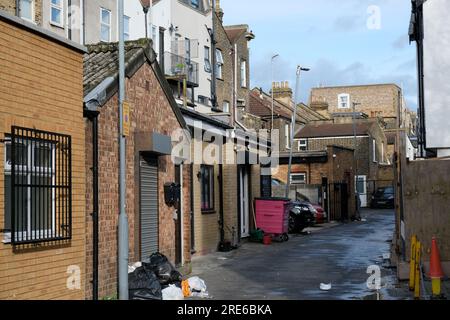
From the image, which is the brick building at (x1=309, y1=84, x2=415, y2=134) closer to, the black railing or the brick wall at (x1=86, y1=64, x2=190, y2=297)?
the brick wall at (x1=86, y1=64, x2=190, y2=297)

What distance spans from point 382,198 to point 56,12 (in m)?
32.2

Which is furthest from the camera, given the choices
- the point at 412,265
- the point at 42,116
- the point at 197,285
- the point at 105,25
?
the point at 105,25

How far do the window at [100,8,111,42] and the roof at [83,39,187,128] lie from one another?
607 inches

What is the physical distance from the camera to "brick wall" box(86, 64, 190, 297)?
11.5 m

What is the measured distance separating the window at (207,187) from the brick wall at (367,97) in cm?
6186

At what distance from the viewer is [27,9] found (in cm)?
2469

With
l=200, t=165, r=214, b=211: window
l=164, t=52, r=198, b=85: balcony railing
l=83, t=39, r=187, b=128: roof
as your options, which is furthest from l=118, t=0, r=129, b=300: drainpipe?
l=164, t=52, r=198, b=85: balcony railing

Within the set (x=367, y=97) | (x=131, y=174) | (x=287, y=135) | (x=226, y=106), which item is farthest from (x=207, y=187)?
(x=367, y=97)

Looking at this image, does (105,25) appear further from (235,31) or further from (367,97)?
(367,97)

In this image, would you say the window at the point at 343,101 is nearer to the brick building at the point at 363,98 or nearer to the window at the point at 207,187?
the brick building at the point at 363,98

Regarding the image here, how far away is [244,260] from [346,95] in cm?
6720

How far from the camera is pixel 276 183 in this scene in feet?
123

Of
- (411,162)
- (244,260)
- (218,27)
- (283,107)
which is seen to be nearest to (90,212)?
(411,162)
